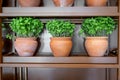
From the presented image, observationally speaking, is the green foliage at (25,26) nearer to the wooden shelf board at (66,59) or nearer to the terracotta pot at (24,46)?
the terracotta pot at (24,46)

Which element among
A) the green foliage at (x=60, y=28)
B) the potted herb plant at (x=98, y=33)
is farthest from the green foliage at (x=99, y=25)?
the green foliage at (x=60, y=28)

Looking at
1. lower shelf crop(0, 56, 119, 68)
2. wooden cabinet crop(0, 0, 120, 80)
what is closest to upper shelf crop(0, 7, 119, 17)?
wooden cabinet crop(0, 0, 120, 80)

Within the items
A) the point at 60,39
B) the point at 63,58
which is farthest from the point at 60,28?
the point at 63,58

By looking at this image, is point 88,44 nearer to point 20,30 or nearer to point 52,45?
point 52,45

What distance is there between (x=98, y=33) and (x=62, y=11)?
0.96ft

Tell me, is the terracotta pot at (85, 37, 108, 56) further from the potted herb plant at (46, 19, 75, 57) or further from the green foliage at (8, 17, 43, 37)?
the green foliage at (8, 17, 43, 37)

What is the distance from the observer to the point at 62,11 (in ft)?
4.37

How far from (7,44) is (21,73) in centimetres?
26

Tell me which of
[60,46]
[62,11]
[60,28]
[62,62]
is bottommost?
[62,62]

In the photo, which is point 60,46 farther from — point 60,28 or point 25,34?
point 25,34

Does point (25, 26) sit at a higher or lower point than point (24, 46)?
higher

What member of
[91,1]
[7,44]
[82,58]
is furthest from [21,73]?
[91,1]

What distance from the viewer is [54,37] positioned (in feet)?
4.53

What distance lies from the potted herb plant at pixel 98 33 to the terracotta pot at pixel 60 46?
146 millimetres
